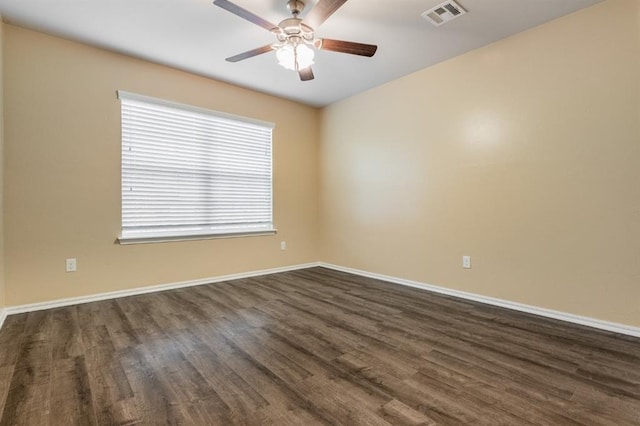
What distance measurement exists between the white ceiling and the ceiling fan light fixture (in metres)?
0.33

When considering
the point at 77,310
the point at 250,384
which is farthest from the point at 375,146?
the point at 77,310

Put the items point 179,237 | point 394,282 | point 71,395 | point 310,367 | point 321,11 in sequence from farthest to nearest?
point 394,282 < point 179,237 < point 321,11 < point 310,367 < point 71,395

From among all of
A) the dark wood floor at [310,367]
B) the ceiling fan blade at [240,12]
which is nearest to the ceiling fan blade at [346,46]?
the ceiling fan blade at [240,12]

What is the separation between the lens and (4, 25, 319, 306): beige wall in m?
2.68

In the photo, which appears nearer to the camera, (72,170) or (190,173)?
(72,170)

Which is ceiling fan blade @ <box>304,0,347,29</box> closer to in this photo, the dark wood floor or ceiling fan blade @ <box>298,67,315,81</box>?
ceiling fan blade @ <box>298,67,315,81</box>

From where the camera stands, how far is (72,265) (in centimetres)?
293

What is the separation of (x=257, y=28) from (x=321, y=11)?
942 mm

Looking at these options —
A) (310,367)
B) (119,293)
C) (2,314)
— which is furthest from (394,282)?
(2,314)

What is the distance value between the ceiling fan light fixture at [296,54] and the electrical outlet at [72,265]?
271 cm

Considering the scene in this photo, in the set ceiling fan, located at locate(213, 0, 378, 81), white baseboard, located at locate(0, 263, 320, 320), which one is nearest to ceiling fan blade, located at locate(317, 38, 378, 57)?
ceiling fan, located at locate(213, 0, 378, 81)

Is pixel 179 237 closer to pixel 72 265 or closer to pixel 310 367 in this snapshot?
pixel 72 265

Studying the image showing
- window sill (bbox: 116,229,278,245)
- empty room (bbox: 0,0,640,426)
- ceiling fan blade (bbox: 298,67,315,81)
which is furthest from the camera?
window sill (bbox: 116,229,278,245)

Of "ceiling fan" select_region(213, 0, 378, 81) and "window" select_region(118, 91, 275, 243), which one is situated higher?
"ceiling fan" select_region(213, 0, 378, 81)
